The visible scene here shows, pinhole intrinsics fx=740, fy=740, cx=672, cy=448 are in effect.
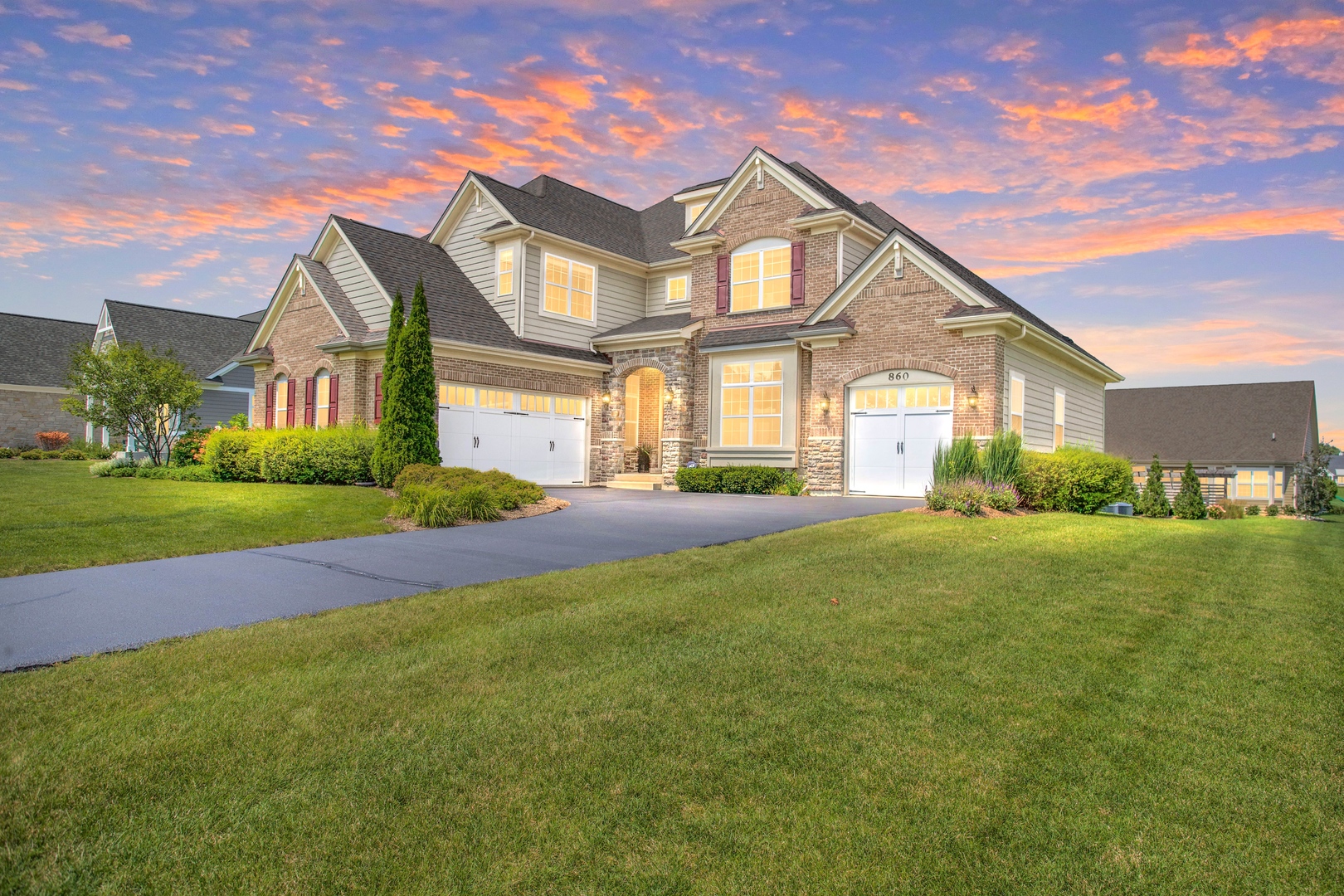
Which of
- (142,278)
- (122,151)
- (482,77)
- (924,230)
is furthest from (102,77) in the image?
(924,230)

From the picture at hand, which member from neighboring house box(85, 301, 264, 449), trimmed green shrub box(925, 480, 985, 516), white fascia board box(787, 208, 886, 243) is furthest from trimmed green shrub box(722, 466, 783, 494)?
neighboring house box(85, 301, 264, 449)

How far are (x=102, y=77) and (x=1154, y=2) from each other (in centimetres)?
1945

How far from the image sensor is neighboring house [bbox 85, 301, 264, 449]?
1234 inches

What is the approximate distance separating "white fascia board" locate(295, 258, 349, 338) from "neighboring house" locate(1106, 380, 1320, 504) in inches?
1359

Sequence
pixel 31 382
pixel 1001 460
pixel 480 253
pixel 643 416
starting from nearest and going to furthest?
pixel 1001 460
pixel 480 253
pixel 643 416
pixel 31 382

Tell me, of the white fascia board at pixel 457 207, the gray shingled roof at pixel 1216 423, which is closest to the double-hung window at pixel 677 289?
the white fascia board at pixel 457 207

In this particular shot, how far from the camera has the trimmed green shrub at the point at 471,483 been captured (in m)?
13.5

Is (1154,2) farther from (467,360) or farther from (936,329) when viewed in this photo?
(467,360)

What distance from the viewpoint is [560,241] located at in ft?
72.4

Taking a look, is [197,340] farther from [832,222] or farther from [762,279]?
[832,222]

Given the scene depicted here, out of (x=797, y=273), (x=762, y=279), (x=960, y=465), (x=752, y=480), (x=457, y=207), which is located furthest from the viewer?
(x=457, y=207)

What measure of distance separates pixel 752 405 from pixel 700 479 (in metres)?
2.49

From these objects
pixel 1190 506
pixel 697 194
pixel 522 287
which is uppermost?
pixel 697 194

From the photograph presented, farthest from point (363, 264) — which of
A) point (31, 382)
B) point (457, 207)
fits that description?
point (31, 382)
